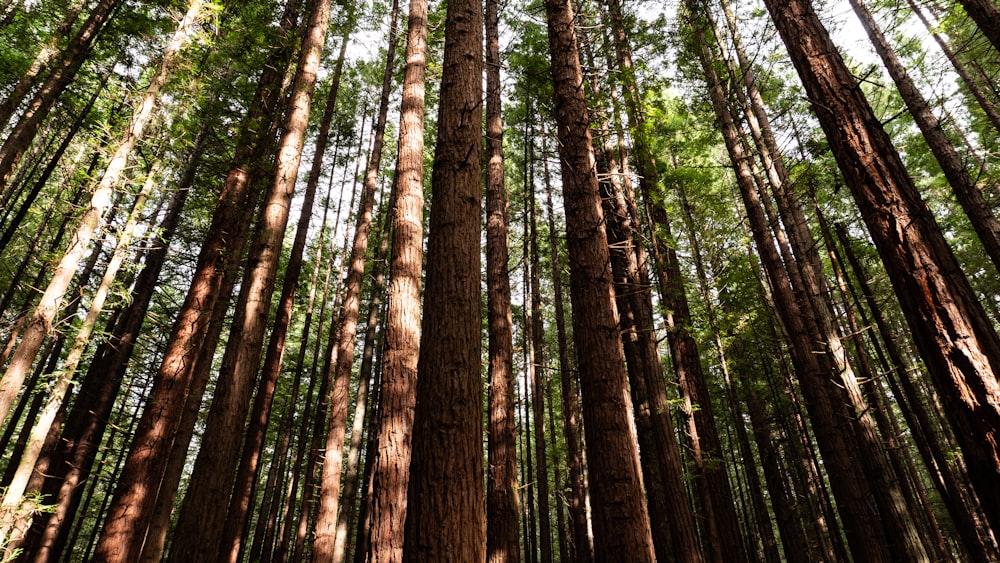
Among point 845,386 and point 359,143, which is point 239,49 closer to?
point 359,143

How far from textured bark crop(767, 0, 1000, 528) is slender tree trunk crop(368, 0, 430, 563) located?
3.79m

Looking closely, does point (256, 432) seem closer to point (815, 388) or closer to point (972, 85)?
point (815, 388)

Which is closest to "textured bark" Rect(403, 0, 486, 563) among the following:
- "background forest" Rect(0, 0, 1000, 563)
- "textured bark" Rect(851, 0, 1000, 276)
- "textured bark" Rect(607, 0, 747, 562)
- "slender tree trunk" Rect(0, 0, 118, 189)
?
"background forest" Rect(0, 0, 1000, 563)

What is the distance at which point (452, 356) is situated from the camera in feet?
10.5

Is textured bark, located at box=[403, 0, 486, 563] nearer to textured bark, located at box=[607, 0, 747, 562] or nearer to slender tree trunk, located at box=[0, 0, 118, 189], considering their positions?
textured bark, located at box=[607, 0, 747, 562]

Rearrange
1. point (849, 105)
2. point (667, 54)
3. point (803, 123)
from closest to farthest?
point (849, 105)
point (667, 54)
point (803, 123)

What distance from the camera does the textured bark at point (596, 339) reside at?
3.91 m

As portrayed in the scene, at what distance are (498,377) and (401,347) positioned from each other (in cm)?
389

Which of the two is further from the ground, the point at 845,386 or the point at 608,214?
the point at 608,214

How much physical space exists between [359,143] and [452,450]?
17.2 m

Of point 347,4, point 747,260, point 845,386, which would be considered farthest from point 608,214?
point 747,260

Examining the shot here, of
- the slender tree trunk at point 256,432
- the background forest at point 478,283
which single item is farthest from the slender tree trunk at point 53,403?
the slender tree trunk at point 256,432

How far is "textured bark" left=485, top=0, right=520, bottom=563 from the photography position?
6656mm

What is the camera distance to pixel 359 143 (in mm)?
17703
